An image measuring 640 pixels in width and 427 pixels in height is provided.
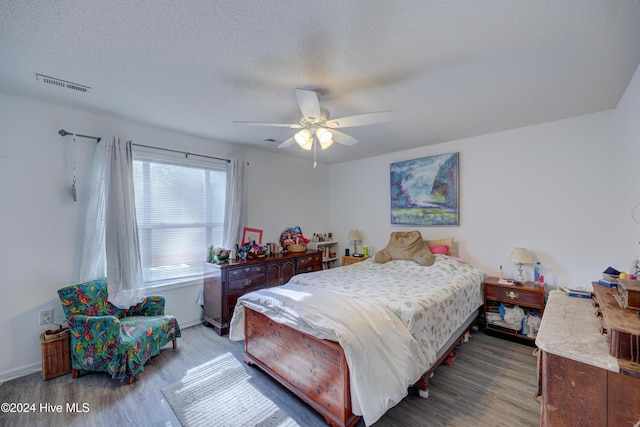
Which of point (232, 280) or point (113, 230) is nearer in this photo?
point (113, 230)

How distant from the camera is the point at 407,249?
3.68 m

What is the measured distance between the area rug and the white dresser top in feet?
5.34

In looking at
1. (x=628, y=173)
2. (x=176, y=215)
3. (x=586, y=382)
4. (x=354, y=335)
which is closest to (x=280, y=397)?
(x=354, y=335)

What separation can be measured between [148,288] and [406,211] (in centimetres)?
376

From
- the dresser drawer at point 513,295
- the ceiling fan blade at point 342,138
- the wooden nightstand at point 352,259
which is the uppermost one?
the ceiling fan blade at point 342,138

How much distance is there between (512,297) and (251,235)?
3522 mm

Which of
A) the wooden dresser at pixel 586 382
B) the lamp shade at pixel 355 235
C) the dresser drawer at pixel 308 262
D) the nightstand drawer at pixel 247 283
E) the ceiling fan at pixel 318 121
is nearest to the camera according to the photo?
the wooden dresser at pixel 586 382

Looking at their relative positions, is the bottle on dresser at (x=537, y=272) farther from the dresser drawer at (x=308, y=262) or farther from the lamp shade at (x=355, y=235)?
the dresser drawer at (x=308, y=262)

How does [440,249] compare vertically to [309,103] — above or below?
below

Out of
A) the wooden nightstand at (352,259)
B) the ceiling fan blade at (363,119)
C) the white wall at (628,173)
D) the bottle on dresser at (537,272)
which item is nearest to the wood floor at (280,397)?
the bottle on dresser at (537,272)

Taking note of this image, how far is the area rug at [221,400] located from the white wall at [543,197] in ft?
10.2

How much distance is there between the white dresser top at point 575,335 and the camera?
1.08 metres

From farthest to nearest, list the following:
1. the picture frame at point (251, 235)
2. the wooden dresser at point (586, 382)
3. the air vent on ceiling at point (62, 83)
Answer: the picture frame at point (251, 235), the air vent on ceiling at point (62, 83), the wooden dresser at point (586, 382)

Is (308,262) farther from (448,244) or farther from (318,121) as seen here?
(318,121)
